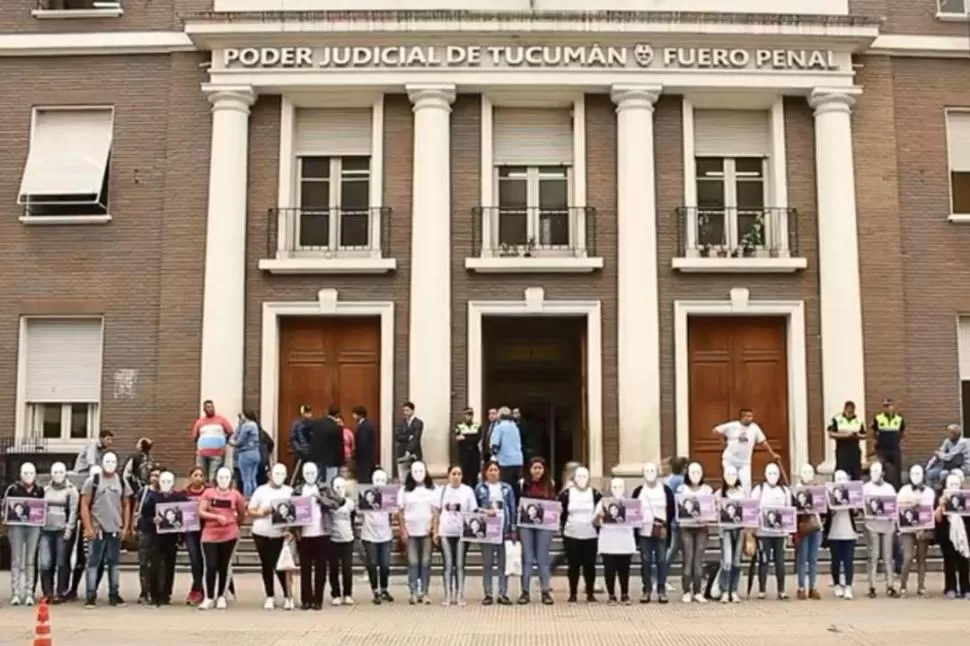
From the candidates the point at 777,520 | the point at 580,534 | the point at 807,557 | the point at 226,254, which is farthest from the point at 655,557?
the point at 226,254

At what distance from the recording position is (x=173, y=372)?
67.7 feet

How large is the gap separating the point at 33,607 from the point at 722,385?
12318 millimetres

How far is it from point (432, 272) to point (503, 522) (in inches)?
274

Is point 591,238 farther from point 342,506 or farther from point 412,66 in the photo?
point 342,506

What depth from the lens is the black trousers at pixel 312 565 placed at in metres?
14.2

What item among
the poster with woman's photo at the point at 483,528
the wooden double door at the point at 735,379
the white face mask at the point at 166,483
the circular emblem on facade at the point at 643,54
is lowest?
the poster with woman's photo at the point at 483,528

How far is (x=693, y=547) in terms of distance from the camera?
14828 millimetres

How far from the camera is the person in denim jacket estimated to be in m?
14.6

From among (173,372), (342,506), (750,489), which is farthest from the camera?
(173,372)

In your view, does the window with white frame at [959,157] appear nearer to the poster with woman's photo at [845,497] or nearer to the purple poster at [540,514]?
the poster with woman's photo at [845,497]

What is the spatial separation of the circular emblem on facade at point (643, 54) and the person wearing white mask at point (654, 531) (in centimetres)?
903

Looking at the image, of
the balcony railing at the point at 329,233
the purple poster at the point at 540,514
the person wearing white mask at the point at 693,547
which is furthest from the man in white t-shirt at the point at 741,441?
the balcony railing at the point at 329,233

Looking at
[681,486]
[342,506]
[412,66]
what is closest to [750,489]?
[681,486]

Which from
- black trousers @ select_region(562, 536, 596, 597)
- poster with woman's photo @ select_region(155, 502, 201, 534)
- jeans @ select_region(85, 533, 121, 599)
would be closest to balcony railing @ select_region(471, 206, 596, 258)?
black trousers @ select_region(562, 536, 596, 597)
